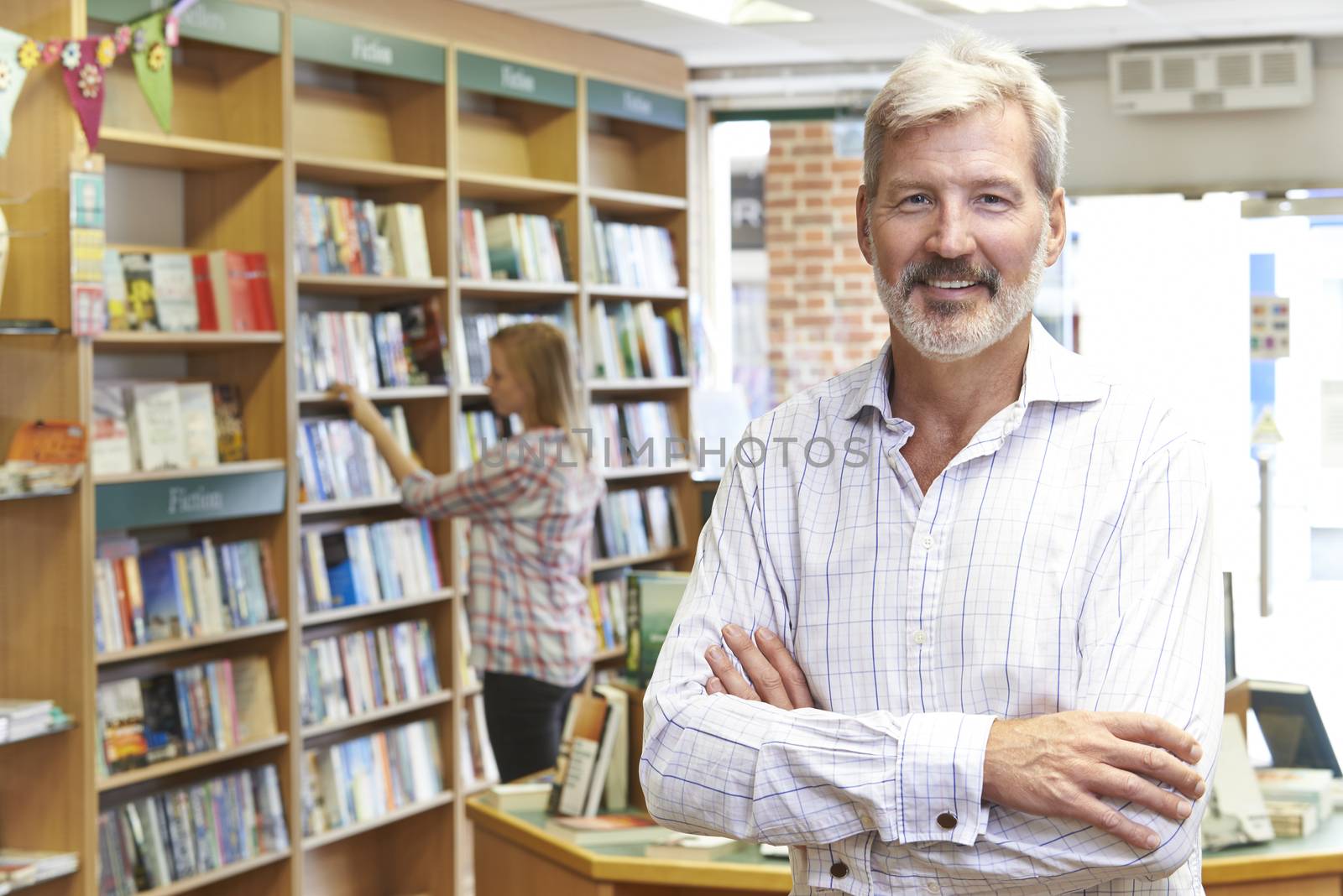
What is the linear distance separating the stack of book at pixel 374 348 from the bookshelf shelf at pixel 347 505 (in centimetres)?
34

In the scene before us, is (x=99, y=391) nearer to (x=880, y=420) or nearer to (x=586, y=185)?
(x=586, y=185)

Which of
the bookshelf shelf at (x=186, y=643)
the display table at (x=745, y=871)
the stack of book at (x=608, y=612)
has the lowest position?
the display table at (x=745, y=871)

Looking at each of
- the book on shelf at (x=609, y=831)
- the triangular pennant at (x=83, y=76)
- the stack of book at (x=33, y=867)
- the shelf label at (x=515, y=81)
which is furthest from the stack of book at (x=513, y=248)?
the book on shelf at (x=609, y=831)

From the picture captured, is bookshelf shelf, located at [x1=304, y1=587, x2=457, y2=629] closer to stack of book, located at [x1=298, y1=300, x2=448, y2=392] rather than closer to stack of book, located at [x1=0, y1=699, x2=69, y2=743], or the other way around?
stack of book, located at [x1=298, y1=300, x2=448, y2=392]

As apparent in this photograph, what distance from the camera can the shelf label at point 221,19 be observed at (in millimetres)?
3627

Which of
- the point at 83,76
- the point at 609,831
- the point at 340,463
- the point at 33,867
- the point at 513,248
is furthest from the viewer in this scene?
the point at 513,248

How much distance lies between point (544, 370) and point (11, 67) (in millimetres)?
1524

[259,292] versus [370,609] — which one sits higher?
[259,292]

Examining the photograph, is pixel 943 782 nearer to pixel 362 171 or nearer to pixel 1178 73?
pixel 362 171

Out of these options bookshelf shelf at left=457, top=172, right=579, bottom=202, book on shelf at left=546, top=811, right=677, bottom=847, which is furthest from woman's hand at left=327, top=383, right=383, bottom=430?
book on shelf at left=546, top=811, right=677, bottom=847

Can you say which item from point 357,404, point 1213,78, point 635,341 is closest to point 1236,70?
point 1213,78

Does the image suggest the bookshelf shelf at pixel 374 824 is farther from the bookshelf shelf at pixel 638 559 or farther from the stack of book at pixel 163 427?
the stack of book at pixel 163 427

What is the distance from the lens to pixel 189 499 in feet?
12.7

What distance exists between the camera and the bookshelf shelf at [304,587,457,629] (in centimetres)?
439
